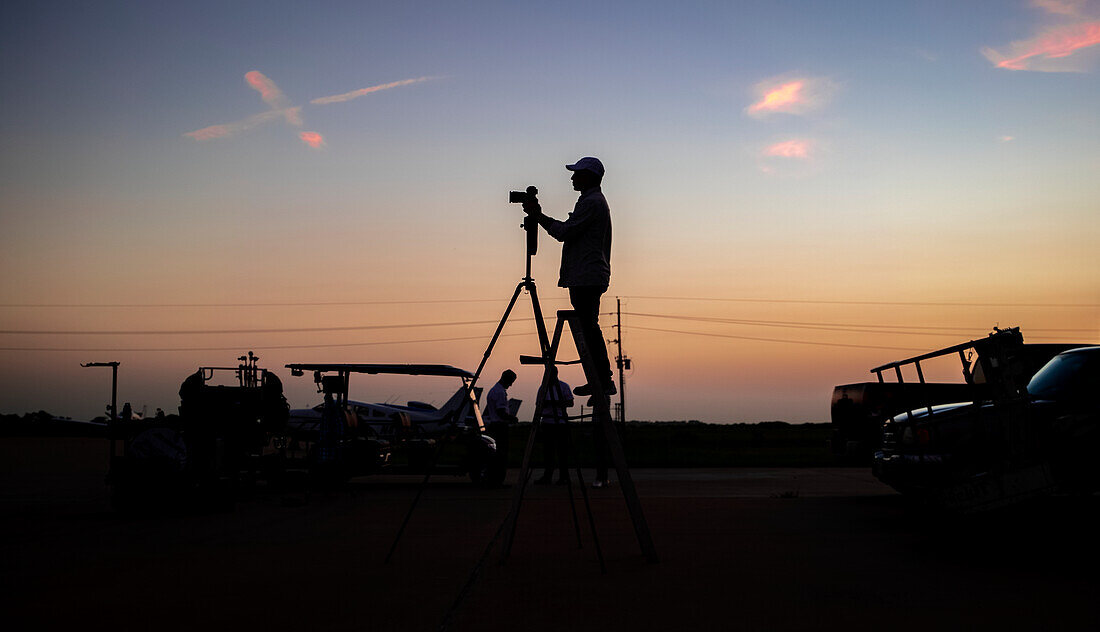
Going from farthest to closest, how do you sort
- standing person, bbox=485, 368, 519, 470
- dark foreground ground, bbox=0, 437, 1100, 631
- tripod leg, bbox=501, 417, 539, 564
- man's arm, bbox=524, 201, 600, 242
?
1. standing person, bbox=485, 368, 519, 470
2. man's arm, bbox=524, 201, 600, 242
3. tripod leg, bbox=501, 417, 539, 564
4. dark foreground ground, bbox=0, 437, 1100, 631

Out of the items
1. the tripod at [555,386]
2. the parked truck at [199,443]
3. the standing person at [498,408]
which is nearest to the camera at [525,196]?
the tripod at [555,386]

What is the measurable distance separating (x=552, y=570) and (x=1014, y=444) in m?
3.56

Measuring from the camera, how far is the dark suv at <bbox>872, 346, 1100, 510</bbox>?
23.5ft

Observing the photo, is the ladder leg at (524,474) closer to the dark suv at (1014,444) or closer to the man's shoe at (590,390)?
the man's shoe at (590,390)

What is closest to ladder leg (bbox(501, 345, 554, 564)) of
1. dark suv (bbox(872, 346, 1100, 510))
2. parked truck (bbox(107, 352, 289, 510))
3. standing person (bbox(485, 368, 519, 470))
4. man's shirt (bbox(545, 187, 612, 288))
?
man's shirt (bbox(545, 187, 612, 288))

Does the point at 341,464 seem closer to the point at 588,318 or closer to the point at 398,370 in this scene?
the point at 398,370

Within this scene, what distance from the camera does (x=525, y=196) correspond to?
736 centimetres

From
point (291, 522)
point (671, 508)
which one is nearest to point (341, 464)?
point (291, 522)

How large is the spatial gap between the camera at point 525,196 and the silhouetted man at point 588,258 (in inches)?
2.4

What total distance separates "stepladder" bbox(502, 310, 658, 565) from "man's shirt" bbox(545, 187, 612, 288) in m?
0.35

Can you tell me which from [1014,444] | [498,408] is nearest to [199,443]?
[498,408]

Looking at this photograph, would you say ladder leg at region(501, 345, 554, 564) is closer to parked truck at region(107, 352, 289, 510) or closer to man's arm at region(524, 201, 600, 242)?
man's arm at region(524, 201, 600, 242)

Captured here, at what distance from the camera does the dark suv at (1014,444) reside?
23.5ft

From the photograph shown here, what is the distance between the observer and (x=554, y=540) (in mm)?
8555
